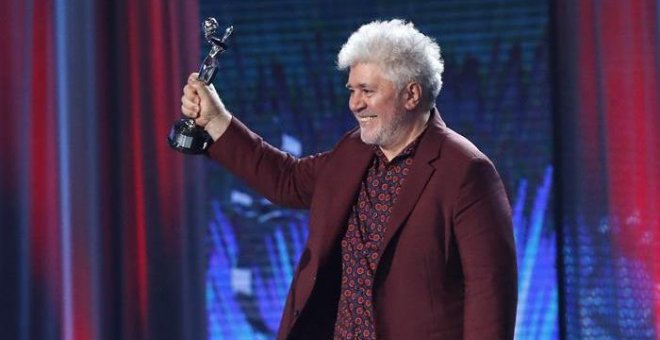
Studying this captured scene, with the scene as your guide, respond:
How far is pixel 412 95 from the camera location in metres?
2.54

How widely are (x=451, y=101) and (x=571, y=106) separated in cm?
47

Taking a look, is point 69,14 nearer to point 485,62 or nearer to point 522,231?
point 485,62

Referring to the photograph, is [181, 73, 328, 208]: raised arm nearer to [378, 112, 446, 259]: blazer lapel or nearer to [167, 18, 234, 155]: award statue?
[167, 18, 234, 155]: award statue

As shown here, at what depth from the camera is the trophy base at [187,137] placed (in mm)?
2674

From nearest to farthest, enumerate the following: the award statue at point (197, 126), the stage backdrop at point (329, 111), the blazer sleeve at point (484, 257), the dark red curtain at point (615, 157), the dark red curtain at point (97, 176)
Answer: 1. the blazer sleeve at point (484, 257)
2. the award statue at point (197, 126)
3. the dark red curtain at point (615, 157)
4. the dark red curtain at point (97, 176)
5. the stage backdrop at point (329, 111)

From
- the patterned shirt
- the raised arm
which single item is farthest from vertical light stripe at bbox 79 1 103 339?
the patterned shirt

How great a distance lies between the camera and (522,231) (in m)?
3.88

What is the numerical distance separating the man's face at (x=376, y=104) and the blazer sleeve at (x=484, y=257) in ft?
0.67

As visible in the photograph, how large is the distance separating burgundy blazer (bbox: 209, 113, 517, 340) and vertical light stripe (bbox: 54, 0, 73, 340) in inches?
57.1

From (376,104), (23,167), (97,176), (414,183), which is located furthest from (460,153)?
(23,167)

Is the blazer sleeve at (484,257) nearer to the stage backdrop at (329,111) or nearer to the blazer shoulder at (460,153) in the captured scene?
the blazer shoulder at (460,153)

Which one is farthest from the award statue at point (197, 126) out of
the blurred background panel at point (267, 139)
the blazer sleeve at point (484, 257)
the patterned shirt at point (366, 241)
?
the blurred background panel at point (267, 139)

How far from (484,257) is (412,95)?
16.4 inches

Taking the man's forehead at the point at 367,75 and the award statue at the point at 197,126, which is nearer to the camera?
the man's forehead at the point at 367,75
